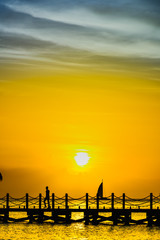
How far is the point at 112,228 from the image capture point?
6397cm

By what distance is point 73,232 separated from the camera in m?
61.8

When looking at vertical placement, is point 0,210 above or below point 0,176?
below

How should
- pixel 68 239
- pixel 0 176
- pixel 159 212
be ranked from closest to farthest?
pixel 68 239 → pixel 159 212 → pixel 0 176

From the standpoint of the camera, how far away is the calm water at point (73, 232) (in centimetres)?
5772

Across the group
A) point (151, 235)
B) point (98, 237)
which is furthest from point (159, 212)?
point (98, 237)

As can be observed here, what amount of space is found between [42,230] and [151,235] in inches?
500

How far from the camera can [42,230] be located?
2441 inches

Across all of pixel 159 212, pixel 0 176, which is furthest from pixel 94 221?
pixel 0 176

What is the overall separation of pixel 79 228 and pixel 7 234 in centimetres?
1058

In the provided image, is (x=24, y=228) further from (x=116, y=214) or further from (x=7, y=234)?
(x=116, y=214)

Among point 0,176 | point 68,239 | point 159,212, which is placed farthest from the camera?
point 0,176

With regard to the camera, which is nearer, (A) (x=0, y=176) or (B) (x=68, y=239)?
(B) (x=68, y=239)

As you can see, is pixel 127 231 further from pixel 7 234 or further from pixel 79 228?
pixel 7 234

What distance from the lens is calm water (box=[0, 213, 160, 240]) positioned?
57.7 m
